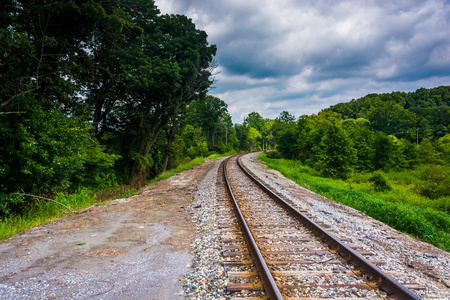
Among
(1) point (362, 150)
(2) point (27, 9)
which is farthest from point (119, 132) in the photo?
(1) point (362, 150)

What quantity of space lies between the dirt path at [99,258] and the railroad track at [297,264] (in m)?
0.92

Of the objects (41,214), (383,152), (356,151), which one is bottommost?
(41,214)

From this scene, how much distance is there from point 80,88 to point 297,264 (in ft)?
44.4

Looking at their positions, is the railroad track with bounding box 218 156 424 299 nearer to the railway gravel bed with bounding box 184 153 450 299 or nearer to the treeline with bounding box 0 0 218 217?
the railway gravel bed with bounding box 184 153 450 299

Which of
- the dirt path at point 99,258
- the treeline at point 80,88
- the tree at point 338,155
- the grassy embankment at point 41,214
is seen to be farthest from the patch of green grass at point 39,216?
the tree at point 338,155

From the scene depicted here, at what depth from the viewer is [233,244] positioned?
4.24m

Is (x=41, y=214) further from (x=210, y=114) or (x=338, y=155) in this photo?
(x=210, y=114)

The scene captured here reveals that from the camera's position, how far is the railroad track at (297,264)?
2.80 meters

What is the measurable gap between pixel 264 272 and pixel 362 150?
88.5 feet

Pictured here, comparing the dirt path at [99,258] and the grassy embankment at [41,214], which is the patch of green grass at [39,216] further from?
the dirt path at [99,258]

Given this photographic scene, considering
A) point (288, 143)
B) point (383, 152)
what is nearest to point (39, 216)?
point (383, 152)

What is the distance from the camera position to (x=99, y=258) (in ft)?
12.3

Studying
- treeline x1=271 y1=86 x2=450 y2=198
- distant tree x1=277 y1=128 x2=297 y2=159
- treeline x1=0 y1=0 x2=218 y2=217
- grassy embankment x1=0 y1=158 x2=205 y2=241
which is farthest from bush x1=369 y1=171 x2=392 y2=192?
distant tree x1=277 y1=128 x2=297 y2=159

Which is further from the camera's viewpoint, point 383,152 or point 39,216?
point 383,152
